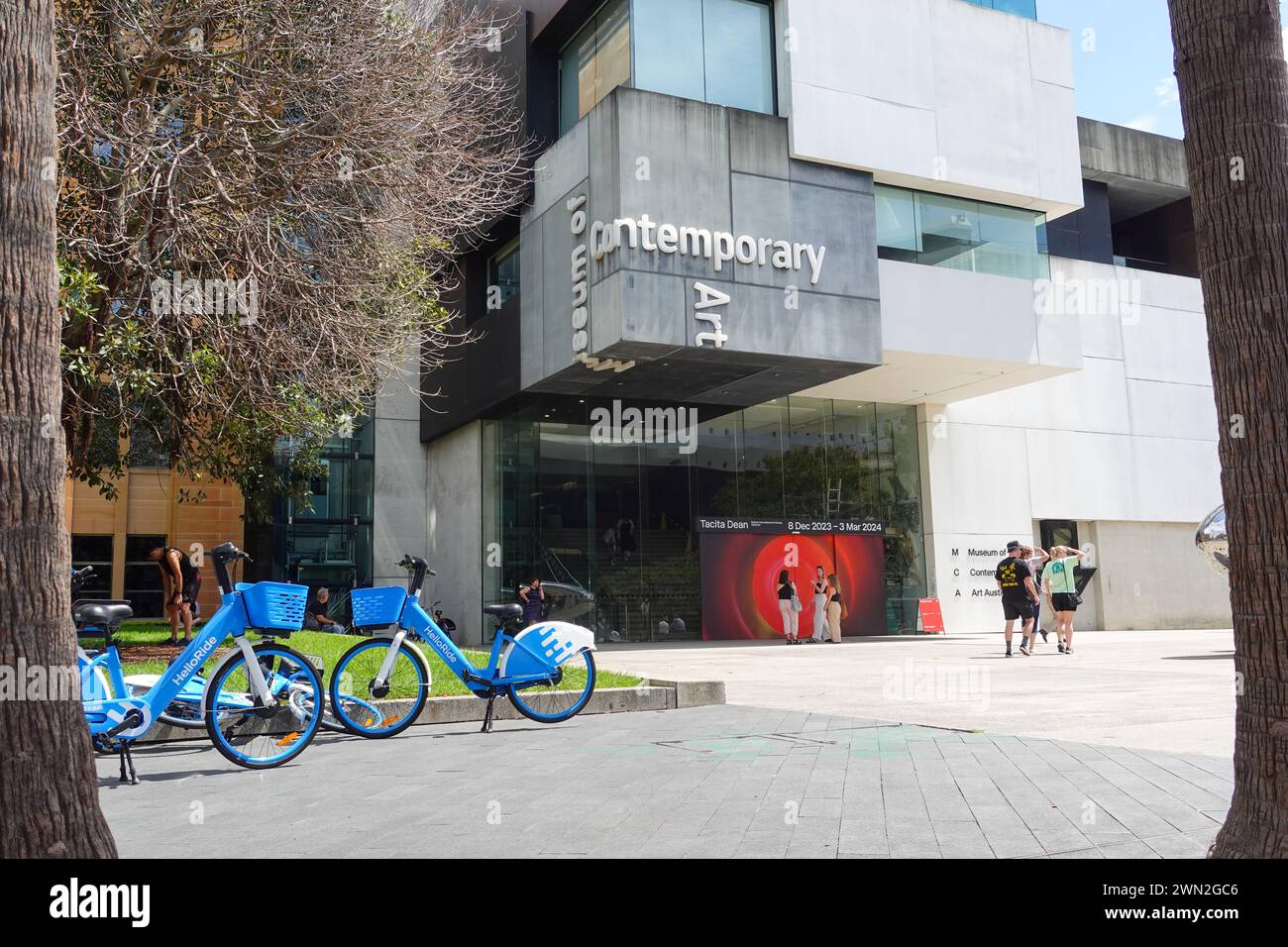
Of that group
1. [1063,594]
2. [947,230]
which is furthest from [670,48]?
[1063,594]

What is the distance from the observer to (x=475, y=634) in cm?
2644

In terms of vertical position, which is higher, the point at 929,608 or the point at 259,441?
the point at 259,441

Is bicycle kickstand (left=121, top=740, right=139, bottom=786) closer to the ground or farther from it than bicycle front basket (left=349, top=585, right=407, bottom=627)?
closer to the ground

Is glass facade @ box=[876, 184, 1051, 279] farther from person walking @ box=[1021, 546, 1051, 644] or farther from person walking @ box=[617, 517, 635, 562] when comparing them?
person walking @ box=[617, 517, 635, 562]

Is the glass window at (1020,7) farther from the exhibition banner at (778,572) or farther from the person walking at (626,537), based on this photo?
the person walking at (626,537)

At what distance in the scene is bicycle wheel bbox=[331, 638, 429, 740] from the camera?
8.02 meters

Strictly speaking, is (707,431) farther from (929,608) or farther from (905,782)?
(905,782)

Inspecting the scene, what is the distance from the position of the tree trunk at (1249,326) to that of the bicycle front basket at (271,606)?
5408 millimetres

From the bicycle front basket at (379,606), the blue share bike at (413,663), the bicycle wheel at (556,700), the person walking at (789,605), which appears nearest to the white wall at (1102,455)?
the person walking at (789,605)

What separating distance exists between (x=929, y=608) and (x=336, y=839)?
2437cm

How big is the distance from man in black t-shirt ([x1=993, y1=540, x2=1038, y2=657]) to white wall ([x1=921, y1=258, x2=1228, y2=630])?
11048 mm

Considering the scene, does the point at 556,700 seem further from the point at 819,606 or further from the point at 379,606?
the point at 819,606

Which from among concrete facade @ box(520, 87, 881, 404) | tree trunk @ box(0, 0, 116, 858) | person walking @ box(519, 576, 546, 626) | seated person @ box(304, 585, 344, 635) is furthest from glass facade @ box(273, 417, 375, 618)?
tree trunk @ box(0, 0, 116, 858)
